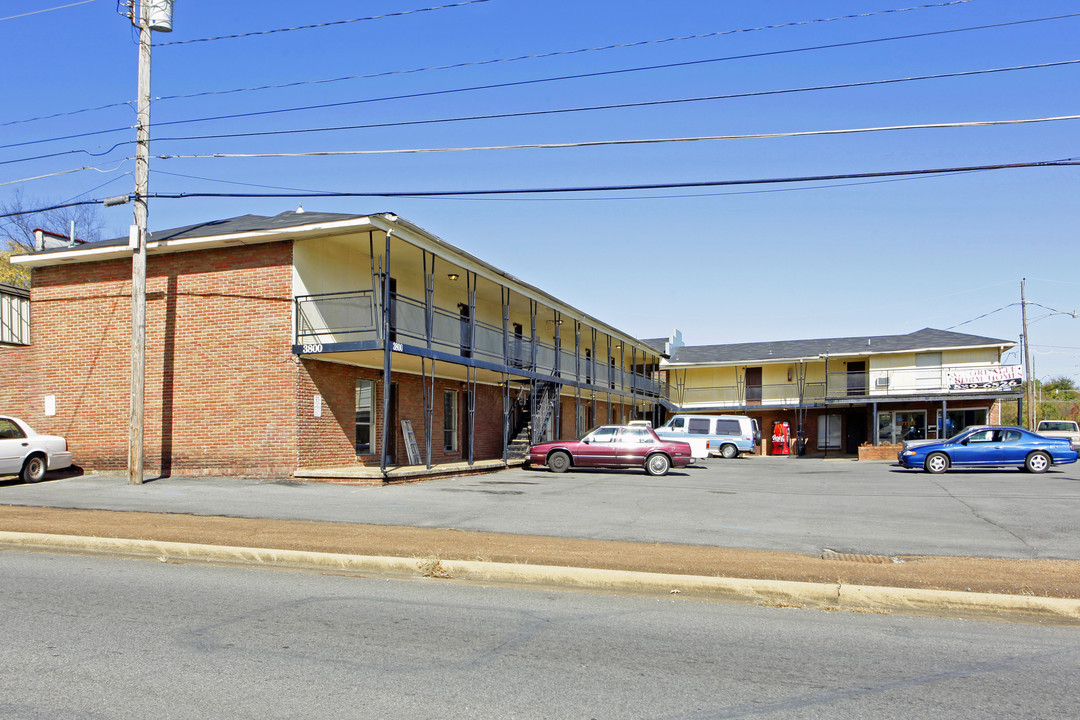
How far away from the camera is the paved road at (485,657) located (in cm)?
442

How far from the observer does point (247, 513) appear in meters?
11.8

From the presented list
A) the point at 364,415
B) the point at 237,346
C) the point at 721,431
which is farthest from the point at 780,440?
the point at 237,346

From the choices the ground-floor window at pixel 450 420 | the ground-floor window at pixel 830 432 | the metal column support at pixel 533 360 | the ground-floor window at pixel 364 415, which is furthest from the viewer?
the ground-floor window at pixel 830 432

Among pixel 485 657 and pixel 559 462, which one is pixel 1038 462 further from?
pixel 485 657

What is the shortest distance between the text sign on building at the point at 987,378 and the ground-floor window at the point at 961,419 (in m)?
2.22

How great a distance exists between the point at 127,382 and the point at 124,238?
Answer: 3.68 metres

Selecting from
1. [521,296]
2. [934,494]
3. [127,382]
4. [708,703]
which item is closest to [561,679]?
[708,703]

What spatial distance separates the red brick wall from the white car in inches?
59.6

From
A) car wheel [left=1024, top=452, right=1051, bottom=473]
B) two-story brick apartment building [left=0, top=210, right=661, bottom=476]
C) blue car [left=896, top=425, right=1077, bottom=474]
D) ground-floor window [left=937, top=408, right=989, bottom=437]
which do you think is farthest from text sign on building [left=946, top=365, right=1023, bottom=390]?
two-story brick apartment building [left=0, top=210, right=661, bottom=476]

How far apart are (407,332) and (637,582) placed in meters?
13.6

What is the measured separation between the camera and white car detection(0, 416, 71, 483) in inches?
625

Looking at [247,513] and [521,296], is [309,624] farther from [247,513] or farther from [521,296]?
[521,296]

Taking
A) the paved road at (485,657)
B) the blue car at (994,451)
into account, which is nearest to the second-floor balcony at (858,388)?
the blue car at (994,451)

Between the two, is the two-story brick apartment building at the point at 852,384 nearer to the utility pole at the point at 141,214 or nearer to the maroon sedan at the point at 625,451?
the maroon sedan at the point at 625,451
